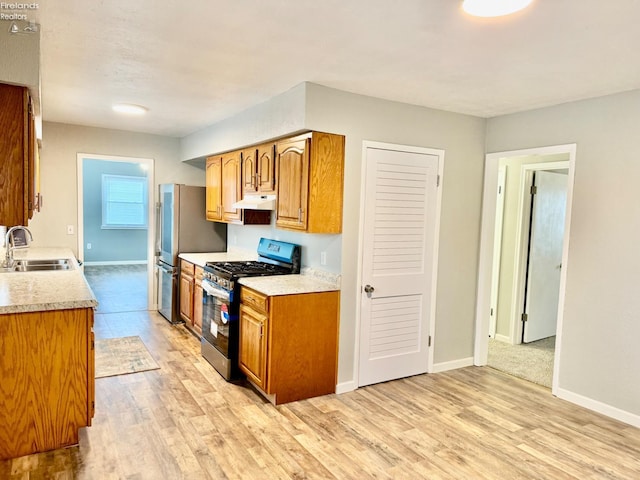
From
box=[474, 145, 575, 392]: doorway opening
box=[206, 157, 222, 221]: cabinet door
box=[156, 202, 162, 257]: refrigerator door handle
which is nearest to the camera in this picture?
box=[474, 145, 575, 392]: doorway opening

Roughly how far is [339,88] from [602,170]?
81.5 inches

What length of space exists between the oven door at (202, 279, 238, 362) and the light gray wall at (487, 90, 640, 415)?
2.69m

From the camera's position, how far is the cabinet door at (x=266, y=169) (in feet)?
12.4

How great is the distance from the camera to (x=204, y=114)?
14.2 ft

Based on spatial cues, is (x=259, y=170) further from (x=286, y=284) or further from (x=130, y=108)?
(x=130, y=108)

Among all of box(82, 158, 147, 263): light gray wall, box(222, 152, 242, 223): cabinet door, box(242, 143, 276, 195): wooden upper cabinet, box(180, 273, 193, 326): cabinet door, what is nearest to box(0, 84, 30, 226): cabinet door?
box(242, 143, 276, 195): wooden upper cabinet

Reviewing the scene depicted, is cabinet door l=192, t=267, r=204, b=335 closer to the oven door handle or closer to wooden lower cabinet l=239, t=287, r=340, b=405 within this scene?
the oven door handle

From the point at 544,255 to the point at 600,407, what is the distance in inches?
85.4

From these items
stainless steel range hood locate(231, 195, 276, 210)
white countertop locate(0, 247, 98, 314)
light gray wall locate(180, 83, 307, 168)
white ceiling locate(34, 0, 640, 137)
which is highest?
white ceiling locate(34, 0, 640, 137)

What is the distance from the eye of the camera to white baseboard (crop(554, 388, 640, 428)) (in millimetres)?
3082

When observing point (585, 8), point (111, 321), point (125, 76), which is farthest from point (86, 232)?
point (585, 8)

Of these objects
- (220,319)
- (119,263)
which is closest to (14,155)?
(220,319)

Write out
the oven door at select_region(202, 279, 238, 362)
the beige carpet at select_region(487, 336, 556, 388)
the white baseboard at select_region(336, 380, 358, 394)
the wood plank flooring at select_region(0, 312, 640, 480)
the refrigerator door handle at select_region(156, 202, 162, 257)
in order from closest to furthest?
1. the wood plank flooring at select_region(0, 312, 640, 480)
2. the white baseboard at select_region(336, 380, 358, 394)
3. the oven door at select_region(202, 279, 238, 362)
4. the beige carpet at select_region(487, 336, 556, 388)
5. the refrigerator door handle at select_region(156, 202, 162, 257)

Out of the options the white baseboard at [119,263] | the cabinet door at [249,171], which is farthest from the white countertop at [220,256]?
the white baseboard at [119,263]
